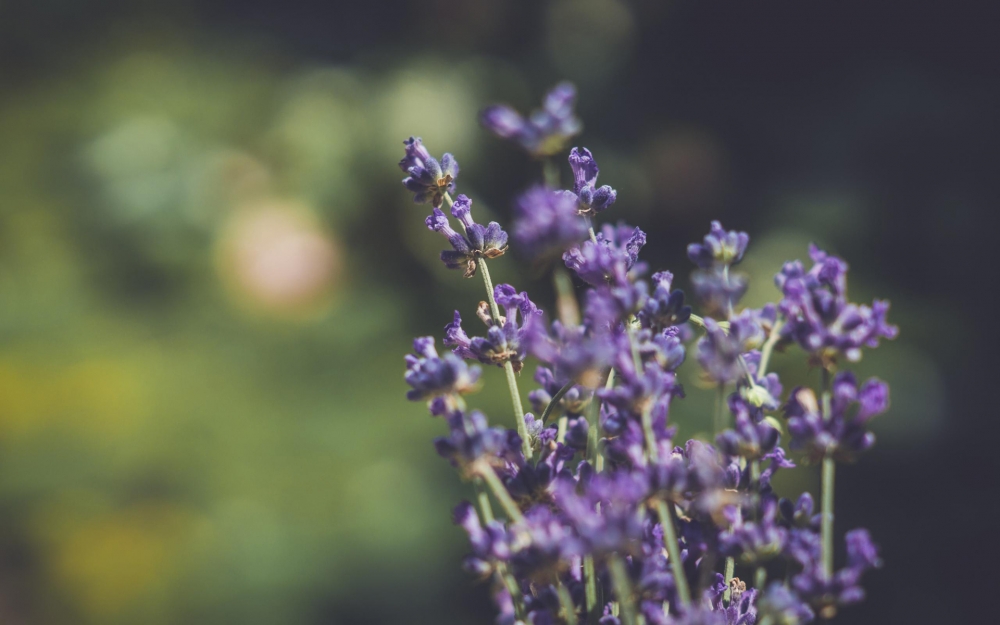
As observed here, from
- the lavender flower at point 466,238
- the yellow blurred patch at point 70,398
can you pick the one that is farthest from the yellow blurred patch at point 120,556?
the lavender flower at point 466,238

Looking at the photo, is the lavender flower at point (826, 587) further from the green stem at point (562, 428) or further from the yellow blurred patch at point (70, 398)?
the yellow blurred patch at point (70, 398)

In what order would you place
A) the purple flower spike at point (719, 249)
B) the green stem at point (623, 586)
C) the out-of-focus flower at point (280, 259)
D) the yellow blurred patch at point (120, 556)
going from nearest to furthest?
the green stem at point (623, 586) → the purple flower spike at point (719, 249) → the yellow blurred patch at point (120, 556) → the out-of-focus flower at point (280, 259)

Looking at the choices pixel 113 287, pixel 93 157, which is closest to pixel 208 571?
pixel 113 287

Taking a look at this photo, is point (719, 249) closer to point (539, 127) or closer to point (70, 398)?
point (539, 127)

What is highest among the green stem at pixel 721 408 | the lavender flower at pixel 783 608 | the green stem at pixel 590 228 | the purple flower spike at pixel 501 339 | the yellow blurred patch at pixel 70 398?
the yellow blurred patch at pixel 70 398

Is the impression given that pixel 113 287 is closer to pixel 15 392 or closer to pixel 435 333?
pixel 15 392

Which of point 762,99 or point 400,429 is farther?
point 762,99

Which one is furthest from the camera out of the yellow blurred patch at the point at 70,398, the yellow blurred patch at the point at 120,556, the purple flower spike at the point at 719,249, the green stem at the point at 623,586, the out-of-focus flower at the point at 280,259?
the out-of-focus flower at the point at 280,259
